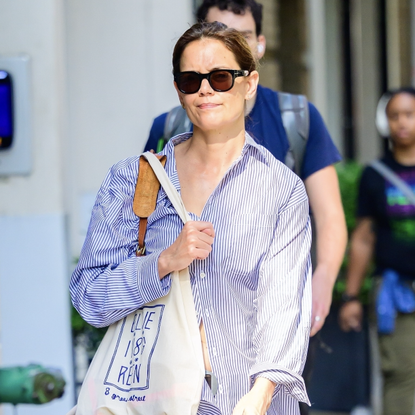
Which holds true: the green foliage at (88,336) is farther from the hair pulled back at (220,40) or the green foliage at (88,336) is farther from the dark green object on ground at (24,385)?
the dark green object on ground at (24,385)

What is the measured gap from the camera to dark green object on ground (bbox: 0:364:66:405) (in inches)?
56.9

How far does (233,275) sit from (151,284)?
0.23m

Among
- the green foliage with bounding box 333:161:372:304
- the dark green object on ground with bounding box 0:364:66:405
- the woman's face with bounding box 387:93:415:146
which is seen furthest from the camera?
the green foliage with bounding box 333:161:372:304

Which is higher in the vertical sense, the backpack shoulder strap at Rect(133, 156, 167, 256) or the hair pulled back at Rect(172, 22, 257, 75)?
the hair pulled back at Rect(172, 22, 257, 75)

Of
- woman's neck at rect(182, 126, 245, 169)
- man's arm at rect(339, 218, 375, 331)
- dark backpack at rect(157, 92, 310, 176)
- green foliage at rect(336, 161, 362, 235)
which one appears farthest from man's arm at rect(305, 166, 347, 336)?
green foliage at rect(336, 161, 362, 235)

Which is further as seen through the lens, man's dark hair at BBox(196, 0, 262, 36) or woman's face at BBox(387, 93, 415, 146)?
woman's face at BBox(387, 93, 415, 146)

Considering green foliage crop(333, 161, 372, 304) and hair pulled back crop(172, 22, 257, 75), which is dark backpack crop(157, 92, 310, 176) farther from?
green foliage crop(333, 161, 372, 304)

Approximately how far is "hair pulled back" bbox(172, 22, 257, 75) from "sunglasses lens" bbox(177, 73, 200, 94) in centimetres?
4

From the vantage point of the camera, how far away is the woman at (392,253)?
429 centimetres

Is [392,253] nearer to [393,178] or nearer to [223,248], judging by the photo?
[393,178]

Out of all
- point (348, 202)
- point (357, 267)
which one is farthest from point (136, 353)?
point (348, 202)

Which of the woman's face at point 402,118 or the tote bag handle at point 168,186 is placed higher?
the woman's face at point 402,118

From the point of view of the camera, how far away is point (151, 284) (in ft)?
6.84

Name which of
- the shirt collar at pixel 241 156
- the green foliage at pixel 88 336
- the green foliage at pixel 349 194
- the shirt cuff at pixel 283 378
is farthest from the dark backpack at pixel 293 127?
the green foliage at pixel 349 194
